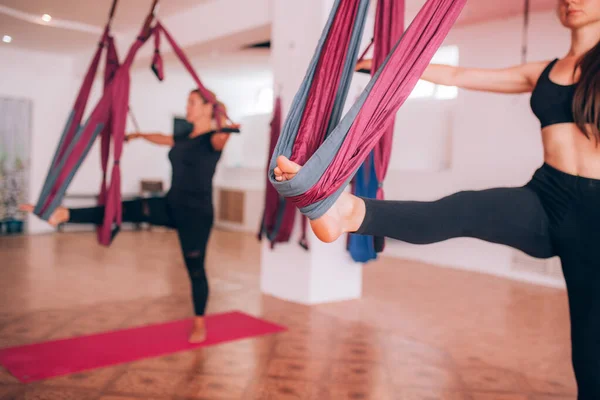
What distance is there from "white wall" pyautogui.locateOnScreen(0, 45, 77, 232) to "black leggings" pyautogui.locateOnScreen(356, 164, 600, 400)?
25.1ft

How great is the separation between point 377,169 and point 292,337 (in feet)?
4.90

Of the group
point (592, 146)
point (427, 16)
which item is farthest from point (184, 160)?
point (592, 146)

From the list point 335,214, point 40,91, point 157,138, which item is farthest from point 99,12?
point 335,214

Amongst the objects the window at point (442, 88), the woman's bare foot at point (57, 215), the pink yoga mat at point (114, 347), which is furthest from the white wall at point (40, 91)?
the woman's bare foot at point (57, 215)

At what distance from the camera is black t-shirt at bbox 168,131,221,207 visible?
9.66 ft

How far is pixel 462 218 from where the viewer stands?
1337 millimetres

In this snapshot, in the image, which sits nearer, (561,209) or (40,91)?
(561,209)

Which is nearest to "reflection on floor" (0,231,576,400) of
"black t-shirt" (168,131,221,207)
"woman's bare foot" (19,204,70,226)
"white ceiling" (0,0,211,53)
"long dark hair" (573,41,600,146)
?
"woman's bare foot" (19,204,70,226)

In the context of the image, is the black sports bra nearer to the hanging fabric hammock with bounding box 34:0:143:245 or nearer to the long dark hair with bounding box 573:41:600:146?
the long dark hair with bounding box 573:41:600:146

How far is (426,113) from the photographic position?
6.57 metres

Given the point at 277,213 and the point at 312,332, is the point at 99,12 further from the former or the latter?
the point at 312,332

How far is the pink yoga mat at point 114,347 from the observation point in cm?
254

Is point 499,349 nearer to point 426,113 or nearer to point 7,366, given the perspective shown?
point 7,366

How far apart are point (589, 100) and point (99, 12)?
5775 millimetres
